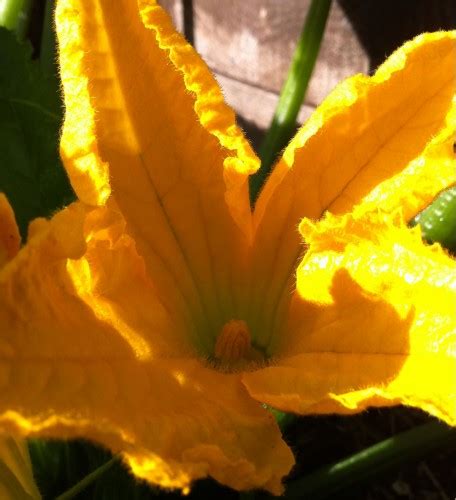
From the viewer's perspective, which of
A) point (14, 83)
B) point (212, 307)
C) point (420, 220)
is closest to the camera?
point (212, 307)

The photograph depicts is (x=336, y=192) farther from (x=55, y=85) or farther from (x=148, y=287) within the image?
(x=55, y=85)

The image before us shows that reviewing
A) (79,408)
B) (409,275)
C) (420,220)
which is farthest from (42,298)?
(420,220)

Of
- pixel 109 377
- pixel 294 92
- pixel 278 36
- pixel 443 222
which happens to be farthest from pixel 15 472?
pixel 278 36

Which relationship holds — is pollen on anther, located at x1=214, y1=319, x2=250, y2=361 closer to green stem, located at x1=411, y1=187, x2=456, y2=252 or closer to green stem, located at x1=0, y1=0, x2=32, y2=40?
green stem, located at x1=411, y1=187, x2=456, y2=252

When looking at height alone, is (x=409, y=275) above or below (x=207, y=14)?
above

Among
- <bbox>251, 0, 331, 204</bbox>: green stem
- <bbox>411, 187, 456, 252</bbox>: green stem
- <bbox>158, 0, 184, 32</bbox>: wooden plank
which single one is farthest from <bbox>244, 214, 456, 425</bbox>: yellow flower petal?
<bbox>158, 0, 184, 32</bbox>: wooden plank

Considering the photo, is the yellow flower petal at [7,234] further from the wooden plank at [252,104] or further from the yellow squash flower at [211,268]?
the wooden plank at [252,104]

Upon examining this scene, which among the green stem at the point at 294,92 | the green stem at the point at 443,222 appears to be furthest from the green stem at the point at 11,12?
the green stem at the point at 443,222
